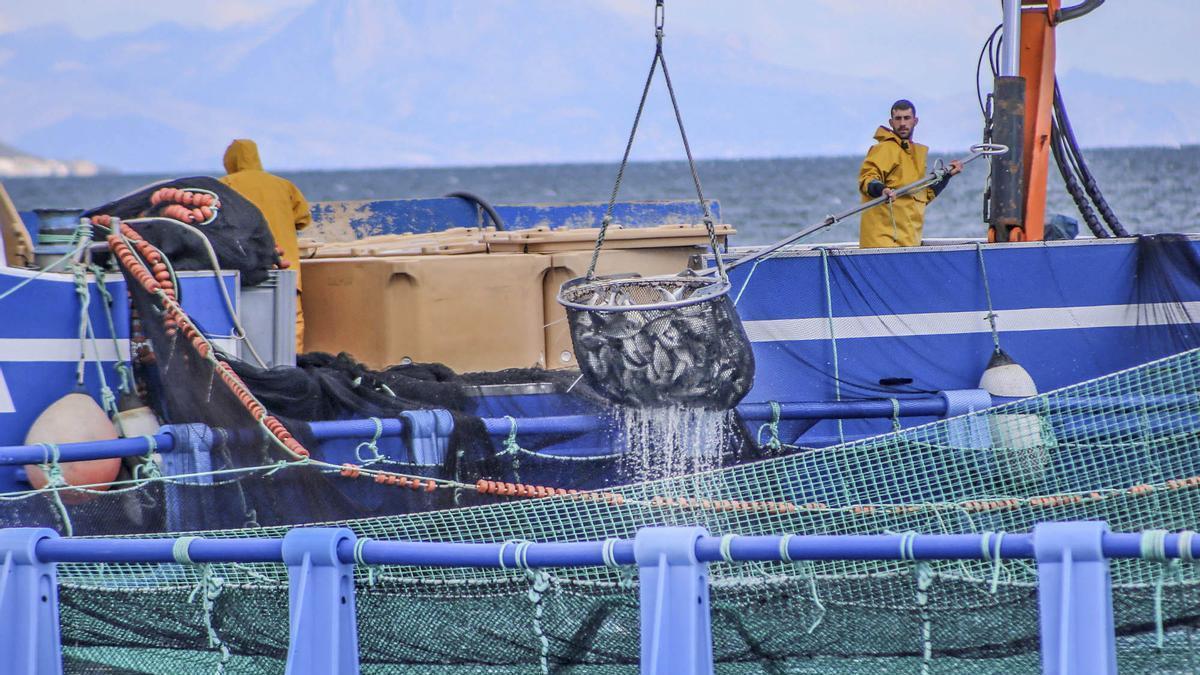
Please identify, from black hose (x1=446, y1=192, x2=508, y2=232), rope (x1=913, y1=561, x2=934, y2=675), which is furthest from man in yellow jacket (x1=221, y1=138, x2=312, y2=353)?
rope (x1=913, y1=561, x2=934, y2=675)

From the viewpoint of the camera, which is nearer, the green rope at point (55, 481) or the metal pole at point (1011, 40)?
the green rope at point (55, 481)

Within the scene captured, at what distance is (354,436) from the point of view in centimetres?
636

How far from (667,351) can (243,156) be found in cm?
371

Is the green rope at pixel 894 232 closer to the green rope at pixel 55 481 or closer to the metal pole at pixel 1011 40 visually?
the metal pole at pixel 1011 40

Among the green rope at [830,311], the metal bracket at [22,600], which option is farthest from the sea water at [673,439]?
the metal bracket at [22,600]

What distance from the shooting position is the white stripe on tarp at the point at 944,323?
26.5ft

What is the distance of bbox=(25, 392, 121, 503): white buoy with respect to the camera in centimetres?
617

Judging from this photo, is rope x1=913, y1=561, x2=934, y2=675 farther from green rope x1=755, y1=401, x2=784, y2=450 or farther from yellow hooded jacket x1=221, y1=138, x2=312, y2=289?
yellow hooded jacket x1=221, y1=138, x2=312, y2=289

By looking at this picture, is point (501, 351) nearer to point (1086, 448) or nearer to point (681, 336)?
point (681, 336)

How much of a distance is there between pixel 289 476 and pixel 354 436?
2.35 feet

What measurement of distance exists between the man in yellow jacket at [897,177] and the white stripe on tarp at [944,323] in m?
0.97

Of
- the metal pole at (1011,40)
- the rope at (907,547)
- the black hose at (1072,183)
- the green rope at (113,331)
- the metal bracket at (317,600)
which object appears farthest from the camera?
the black hose at (1072,183)

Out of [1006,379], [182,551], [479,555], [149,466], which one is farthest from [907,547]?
[1006,379]

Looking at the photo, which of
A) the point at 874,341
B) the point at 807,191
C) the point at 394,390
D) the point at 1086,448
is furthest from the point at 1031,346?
the point at 807,191
